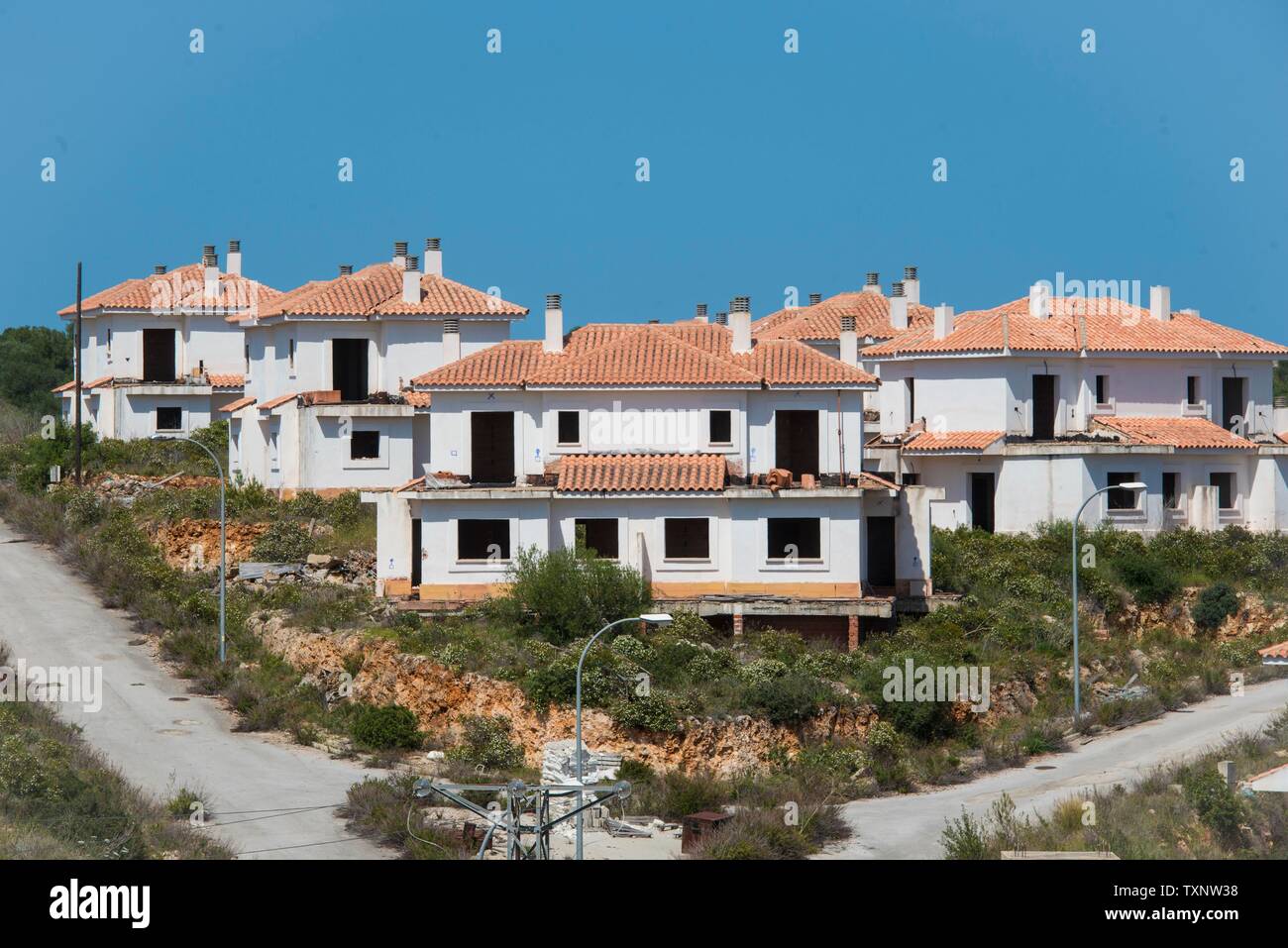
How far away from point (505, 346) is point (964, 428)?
1776 cm

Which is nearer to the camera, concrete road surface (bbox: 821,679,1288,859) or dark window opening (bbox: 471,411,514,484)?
concrete road surface (bbox: 821,679,1288,859)

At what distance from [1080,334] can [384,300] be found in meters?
24.2

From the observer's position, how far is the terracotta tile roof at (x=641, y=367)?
4878 centimetres

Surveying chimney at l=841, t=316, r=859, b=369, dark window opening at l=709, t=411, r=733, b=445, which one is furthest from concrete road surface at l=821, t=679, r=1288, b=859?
chimney at l=841, t=316, r=859, b=369

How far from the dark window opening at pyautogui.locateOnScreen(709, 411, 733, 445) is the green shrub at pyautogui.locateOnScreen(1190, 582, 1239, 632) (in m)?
16.2

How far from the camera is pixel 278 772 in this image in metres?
39.2

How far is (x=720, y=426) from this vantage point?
49.2 m

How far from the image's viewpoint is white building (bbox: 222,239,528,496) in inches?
2285

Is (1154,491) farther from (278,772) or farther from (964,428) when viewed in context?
(278,772)

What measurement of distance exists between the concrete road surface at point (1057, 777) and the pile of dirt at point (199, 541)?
22.7m

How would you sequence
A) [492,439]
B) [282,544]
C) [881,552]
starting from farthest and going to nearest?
[282,544] → [881,552] → [492,439]

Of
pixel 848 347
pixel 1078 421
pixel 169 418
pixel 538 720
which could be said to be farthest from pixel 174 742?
pixel 1078 421

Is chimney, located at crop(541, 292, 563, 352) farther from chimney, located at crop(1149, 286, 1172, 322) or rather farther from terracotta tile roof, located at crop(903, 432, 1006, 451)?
chimney, located at crop(1149, 286, 1172, 322)

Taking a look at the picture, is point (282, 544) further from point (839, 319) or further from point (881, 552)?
point (839, 319)
